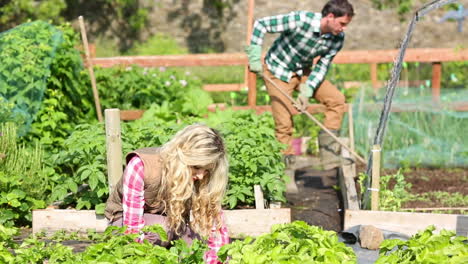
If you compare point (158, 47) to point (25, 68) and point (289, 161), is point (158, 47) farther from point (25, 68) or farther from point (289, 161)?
point (25, 68)

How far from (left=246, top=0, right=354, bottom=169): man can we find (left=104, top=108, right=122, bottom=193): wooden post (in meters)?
2.38

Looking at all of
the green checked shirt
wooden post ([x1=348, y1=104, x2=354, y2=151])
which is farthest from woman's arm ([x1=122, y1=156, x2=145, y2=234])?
wooden post ([x1=348, y1=104, x2=354, y2=151])

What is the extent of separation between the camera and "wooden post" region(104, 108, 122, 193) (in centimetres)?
453

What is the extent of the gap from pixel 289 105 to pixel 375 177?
1826 millimetres

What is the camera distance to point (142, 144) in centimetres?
547

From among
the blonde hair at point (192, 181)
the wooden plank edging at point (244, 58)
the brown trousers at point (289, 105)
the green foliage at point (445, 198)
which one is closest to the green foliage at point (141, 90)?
the wooden plank edging at point (244, 58)

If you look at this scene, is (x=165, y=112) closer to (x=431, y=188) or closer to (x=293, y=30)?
(x=293, y=30)

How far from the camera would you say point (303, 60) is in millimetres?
7062

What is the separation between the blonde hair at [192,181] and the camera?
12.2 ft

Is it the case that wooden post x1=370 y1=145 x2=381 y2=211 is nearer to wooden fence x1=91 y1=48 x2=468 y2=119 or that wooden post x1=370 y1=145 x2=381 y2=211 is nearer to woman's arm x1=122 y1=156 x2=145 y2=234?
woman's arm x1=122 y1=156 x2=145 y2=234

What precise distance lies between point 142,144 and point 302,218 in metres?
1.36

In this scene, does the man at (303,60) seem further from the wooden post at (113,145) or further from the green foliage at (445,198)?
the wooden post at (113,145)

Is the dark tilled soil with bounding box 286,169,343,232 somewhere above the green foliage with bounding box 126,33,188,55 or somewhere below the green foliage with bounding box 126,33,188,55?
below

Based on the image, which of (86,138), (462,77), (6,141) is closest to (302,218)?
(86,138)
